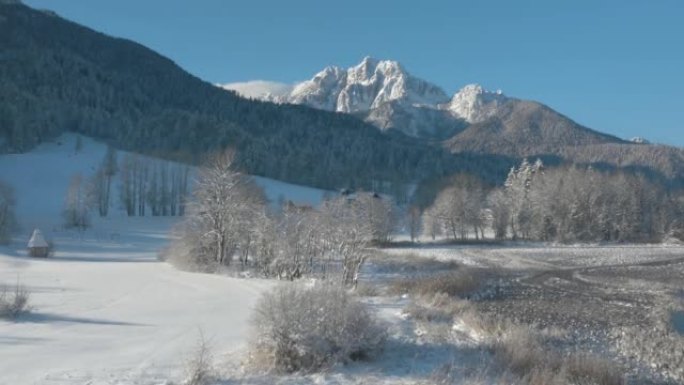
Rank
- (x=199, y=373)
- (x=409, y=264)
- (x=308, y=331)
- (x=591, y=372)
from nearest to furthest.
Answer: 1. (x=199, y=373)
2. (x=308, y=331)
3. (x=591, y=372)
4. (x=409, y=264)

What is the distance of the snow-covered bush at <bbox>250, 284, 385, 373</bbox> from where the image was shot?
14.7 m

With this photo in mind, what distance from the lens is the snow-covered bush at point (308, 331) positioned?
48.3ft

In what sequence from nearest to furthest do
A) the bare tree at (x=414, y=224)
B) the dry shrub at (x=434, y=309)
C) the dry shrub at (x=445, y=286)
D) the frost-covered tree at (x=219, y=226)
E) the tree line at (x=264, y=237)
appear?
the dry shrub at (x=434, y=309)
the dry shrub at (x=445, y=286)
the tree line at (x=264, y=237)
the frost-covered tree at (x=219, y=226)
the bare tree at (x=414, y=224)

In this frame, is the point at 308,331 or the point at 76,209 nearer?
the point at 308,331

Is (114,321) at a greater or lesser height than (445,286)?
greater

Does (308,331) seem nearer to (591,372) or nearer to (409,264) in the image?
(591,372)

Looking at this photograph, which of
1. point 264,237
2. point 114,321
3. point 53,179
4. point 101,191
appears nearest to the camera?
point 114,321

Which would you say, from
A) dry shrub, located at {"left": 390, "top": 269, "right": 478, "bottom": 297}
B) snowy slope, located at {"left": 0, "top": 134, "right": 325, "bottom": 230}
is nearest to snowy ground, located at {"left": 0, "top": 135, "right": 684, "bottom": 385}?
dry shrub, located at {"left": 390, "top": 269, "right": 478, "bottom": 297}

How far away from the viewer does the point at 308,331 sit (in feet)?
48.7

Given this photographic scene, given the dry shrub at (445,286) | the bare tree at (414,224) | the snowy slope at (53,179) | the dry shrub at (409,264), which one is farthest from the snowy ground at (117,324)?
the bare tree at (414,224)

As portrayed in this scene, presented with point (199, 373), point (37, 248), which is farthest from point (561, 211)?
point (199, 373)

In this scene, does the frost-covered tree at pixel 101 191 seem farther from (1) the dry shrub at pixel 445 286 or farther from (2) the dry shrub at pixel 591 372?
(2) the dry shrub at pixel 591 372

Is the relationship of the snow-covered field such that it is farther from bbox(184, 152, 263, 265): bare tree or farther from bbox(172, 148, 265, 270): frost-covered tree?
bbox(184, 152, 263, 265): bare tree

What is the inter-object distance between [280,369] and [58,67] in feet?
676
